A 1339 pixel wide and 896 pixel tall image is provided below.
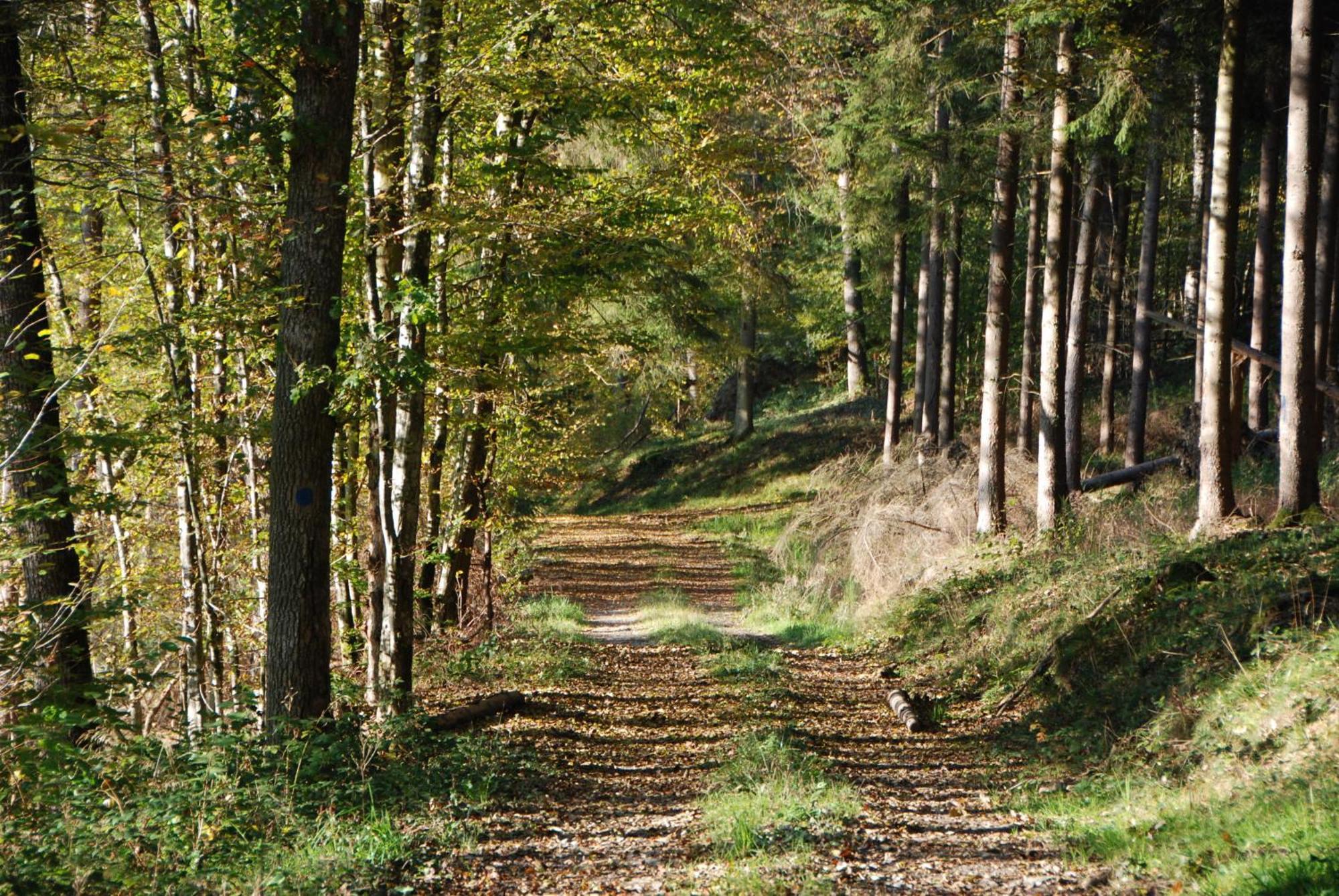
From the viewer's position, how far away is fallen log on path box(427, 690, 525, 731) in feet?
30.2

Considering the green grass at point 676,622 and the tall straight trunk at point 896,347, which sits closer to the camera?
the green grass at point 676,622

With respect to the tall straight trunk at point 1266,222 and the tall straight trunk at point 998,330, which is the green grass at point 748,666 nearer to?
the tall straight trunk at point 998,330

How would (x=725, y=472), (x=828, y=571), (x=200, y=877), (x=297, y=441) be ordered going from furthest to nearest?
(x=725, y=472) < (x=828, y=571) < (x=297, y=441) < (x=200, y=877)

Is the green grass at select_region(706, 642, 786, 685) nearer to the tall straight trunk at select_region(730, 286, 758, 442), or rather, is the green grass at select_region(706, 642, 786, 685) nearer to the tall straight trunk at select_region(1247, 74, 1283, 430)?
the tall straight trunk at select_region(1247, 74, 1283, 430)

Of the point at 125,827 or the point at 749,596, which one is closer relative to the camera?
the point at 125,827

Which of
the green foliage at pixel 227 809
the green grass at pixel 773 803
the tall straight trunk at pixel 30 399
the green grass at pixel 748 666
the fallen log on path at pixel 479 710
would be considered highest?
the tall straight trunk at pixel 30 399

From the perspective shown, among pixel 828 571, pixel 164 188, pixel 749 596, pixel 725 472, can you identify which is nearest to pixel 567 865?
pixel 164 188

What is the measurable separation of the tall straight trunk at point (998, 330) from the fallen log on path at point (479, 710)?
284 inches

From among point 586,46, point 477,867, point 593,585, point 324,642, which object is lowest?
point 593,585

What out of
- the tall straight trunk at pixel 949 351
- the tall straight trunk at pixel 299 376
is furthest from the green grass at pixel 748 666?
the tall straight trunk at pixel 949 351

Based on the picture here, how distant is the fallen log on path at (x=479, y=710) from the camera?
30.2ft

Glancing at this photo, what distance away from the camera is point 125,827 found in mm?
5566

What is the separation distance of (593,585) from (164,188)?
15419 millimetres

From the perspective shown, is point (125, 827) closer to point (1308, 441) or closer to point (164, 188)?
point (164, 188)
